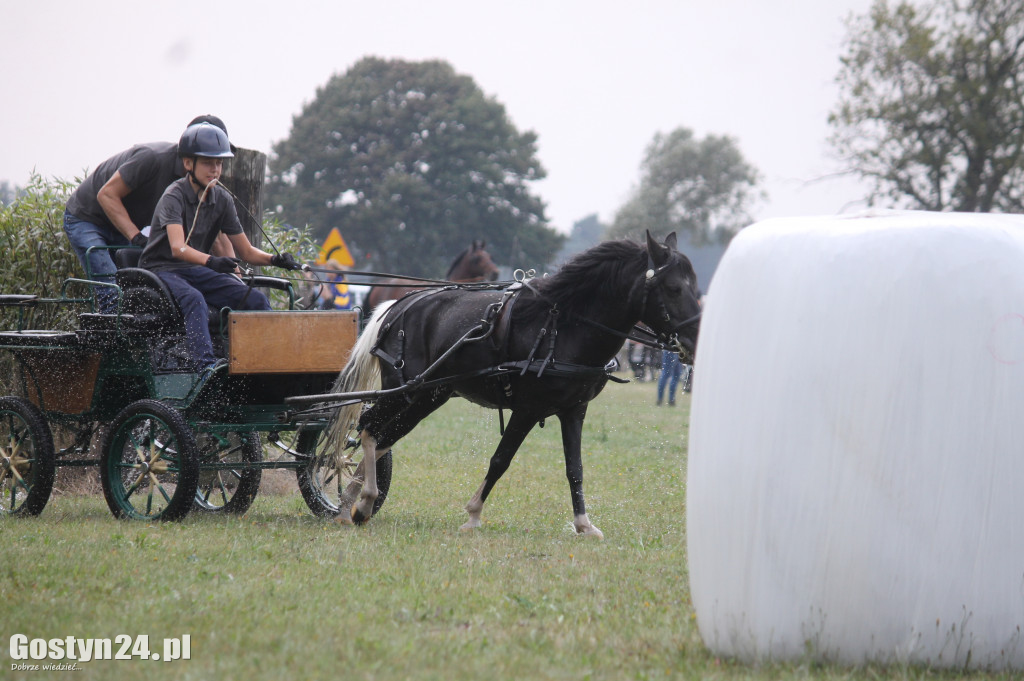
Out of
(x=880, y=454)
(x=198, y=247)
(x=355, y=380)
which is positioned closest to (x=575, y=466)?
(x=355, y=380)

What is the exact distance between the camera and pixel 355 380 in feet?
25.8

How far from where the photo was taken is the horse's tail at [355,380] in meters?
7.85

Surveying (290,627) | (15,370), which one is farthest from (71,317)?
(290,627)

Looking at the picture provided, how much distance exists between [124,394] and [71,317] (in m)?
1.70

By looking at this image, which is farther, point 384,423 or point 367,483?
point 384,423

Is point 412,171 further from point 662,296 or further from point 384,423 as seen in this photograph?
point 662,296

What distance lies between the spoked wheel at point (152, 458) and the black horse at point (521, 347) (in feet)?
3.92

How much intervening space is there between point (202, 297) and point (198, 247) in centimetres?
71

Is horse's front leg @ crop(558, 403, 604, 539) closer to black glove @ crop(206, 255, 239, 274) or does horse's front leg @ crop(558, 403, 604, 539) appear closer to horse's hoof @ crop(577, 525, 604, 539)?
horse's hoof @ crop(577, 525, 604, 539)

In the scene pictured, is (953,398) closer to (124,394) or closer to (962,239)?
(962,239)

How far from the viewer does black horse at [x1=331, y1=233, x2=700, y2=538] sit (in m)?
7.11

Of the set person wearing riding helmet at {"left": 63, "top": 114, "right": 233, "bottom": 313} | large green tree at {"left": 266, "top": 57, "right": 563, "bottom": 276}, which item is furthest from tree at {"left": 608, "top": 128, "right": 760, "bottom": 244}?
person wearing riding helmet at {"left": 63, "top": 114, "right": 233, "bottom": 313}

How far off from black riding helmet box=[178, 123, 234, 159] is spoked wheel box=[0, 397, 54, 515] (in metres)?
2.15

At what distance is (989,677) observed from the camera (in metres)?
3.90
